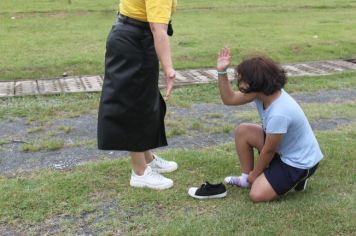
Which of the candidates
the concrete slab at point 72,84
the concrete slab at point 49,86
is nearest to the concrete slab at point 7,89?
the concrete slab at point 49,86

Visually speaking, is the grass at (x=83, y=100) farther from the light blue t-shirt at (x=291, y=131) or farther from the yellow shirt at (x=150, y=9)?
the yellow shirt at (x=150, y=9)

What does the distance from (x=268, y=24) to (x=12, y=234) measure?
406 inches

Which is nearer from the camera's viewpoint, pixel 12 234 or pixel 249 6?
pixel 12 234

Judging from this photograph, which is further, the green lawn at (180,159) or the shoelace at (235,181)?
the shoelace at (235,181)

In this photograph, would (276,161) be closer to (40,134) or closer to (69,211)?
(69,211)

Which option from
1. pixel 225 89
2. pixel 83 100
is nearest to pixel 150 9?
pixel 225 89

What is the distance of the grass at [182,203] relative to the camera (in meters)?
3.27

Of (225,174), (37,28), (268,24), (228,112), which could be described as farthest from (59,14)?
(225,174)

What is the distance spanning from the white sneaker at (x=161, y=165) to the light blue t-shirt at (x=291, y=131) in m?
0.90

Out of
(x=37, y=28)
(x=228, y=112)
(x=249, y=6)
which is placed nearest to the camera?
(x=228, y=112)

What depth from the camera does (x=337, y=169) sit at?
4207 millimetres

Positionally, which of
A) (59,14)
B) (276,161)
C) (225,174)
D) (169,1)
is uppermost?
(169,1)

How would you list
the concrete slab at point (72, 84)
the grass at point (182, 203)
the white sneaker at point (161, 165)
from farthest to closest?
the concrete slab at point (72, 84) < the white sneaker at point (161, 165) < the grass at point (182, 203)

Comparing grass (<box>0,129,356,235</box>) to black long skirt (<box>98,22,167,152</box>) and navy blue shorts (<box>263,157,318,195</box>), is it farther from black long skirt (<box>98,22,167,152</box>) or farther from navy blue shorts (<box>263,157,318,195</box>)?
black long skirt (<box>98,22,167,152</box>)
